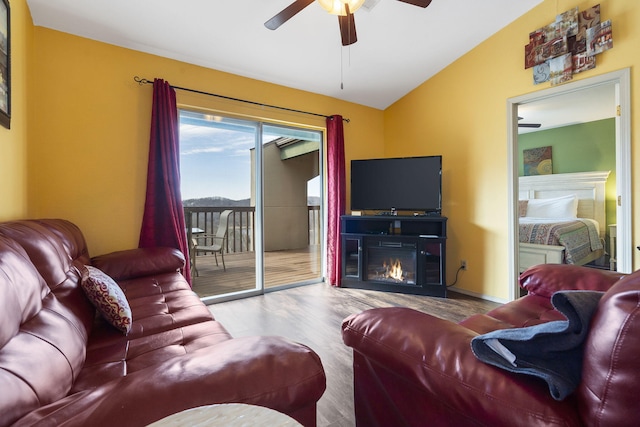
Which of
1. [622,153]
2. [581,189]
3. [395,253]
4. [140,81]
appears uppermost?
[140,81]

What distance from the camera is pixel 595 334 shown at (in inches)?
24.4

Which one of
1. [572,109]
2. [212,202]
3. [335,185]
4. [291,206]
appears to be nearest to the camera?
[212,202]

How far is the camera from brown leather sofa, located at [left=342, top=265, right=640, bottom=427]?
0.57m

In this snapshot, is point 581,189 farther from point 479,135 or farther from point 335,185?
point 335,185

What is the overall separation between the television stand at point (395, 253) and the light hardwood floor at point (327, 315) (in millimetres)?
130

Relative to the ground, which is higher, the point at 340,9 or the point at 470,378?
the point at 340,9

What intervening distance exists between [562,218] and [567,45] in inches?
118

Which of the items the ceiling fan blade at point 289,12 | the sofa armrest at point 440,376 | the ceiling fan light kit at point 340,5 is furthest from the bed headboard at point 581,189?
the sofa armrest at point 440,376

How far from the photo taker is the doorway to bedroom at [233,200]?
3242 mm

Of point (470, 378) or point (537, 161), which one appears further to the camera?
point (537, 161)

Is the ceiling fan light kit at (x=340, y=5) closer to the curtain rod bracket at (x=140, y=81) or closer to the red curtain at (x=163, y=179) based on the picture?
the red curtain at (x=163, y=179)

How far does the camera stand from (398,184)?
3615 millimetres

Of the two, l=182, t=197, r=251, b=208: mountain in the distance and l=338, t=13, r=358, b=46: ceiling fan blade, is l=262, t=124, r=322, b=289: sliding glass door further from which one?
l=338, t=13, r=358, b=46: ceiling fan blade

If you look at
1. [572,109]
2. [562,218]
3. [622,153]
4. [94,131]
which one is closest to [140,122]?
[94,131]
